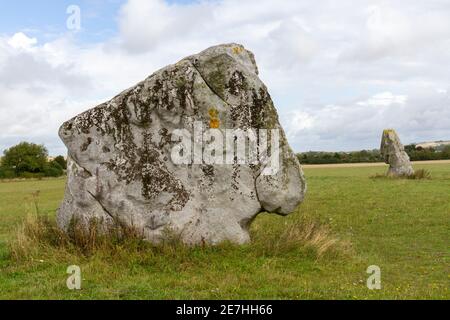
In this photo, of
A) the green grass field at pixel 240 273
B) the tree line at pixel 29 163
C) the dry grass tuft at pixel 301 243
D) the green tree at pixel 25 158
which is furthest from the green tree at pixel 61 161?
the dry grass tuft at pixel 301 243

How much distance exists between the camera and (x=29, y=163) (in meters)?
86.1

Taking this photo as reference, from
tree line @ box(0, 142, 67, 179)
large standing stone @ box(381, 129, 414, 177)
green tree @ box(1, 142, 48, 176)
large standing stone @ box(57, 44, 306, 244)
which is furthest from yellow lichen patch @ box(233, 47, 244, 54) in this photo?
green tree @ box(1, 142, 48, 176)

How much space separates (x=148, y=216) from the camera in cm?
1145

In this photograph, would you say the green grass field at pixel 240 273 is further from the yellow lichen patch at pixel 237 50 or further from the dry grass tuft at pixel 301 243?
the yellow lichen patch at pixel 237 50

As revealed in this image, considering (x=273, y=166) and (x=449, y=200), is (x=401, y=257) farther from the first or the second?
(x=449, y=200)

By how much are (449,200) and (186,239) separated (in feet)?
55.9

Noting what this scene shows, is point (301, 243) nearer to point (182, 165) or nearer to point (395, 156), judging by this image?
point (182, 165)

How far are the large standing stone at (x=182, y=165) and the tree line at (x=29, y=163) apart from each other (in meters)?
75.2

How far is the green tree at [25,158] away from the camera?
86250 mm

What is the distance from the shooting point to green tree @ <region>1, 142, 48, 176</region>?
86.2 metres

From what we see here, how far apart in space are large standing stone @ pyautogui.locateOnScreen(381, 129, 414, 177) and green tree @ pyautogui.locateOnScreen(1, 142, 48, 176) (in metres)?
60.3

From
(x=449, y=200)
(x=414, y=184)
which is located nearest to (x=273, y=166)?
(x=449, y=200)

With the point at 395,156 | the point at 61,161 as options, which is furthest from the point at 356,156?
the point at 395,156

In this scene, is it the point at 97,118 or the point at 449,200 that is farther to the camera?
the point at 449,200
